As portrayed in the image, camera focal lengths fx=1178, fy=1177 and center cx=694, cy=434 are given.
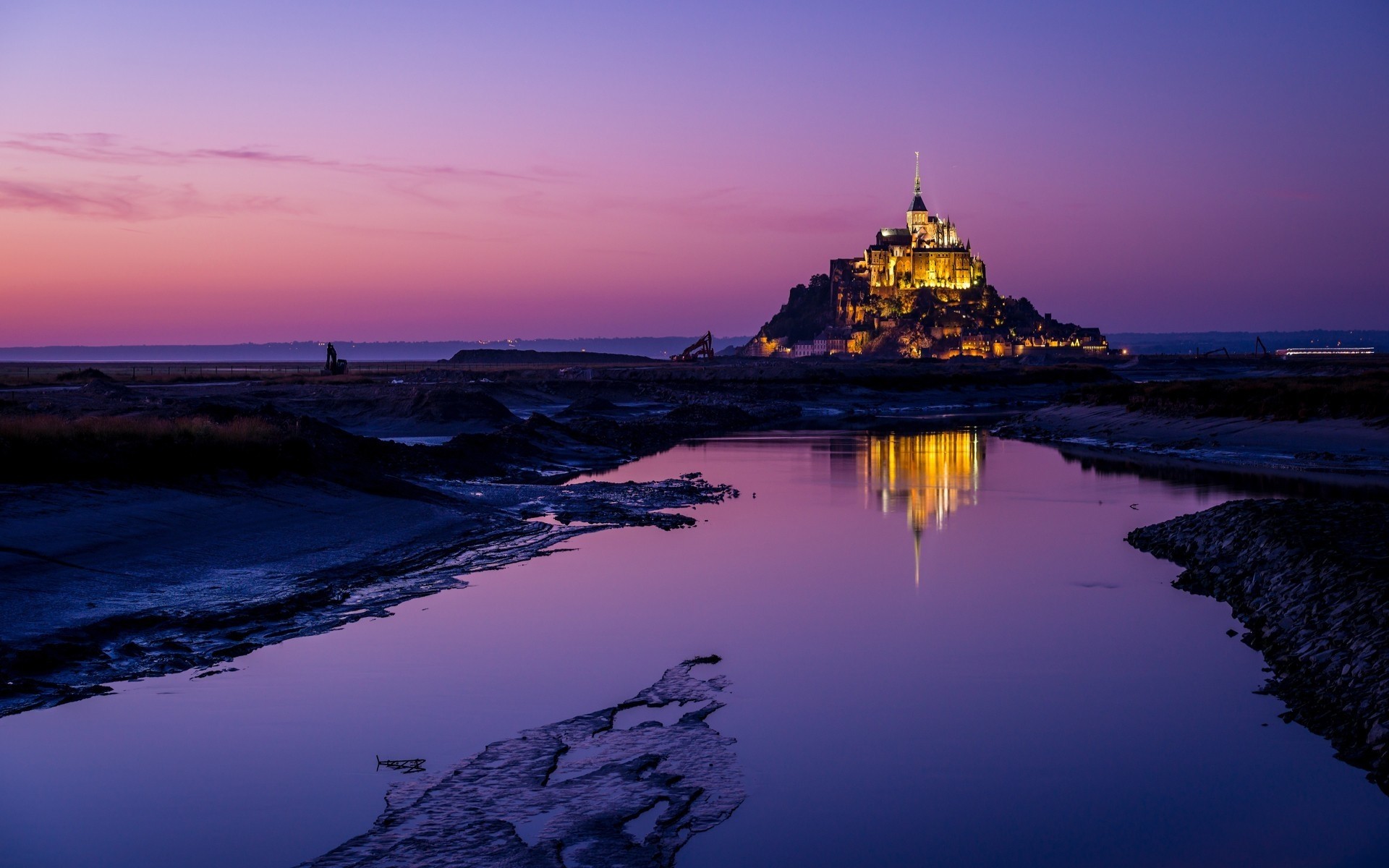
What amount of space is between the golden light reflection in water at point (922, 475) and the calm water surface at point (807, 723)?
3035 millimetres

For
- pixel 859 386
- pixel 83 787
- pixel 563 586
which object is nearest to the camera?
pixel 83 787

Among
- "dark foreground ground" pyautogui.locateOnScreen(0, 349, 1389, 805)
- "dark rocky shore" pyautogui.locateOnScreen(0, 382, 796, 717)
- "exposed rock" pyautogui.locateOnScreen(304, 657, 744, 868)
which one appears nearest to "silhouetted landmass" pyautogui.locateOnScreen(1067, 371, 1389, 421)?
"dark foreground ground" pyautogui.locateOnScreen(0, 349, 1389, 805)

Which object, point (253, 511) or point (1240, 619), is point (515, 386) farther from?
point (1240, 619)

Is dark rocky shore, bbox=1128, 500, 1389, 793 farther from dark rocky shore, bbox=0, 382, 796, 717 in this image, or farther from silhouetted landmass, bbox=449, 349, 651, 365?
silhouetted landmass, bbox=449, 349, 651, 365

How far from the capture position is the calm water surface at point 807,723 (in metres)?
7.55

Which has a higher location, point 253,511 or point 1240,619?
point 253,511

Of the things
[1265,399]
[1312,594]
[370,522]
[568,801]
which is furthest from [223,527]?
[1265,399]

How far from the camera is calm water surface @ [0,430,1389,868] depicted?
755 centimetres

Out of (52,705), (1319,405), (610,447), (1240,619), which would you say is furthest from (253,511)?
(1319,405)

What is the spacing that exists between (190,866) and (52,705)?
327 cm

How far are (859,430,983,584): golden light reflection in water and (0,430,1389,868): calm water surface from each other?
3.03 m

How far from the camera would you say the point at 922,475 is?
3192cm

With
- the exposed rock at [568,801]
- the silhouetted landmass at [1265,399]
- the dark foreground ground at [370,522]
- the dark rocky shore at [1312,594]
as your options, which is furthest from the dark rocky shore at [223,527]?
the silhouetted landmass at [1265,399]

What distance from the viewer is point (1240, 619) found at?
1359 centimetres
